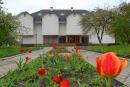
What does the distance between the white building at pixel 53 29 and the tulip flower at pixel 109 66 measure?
3232 inches

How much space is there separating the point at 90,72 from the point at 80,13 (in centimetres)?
7919

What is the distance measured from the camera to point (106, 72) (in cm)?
204

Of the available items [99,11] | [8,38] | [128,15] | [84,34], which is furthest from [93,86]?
[84,34]

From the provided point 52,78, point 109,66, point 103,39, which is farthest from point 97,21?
point 109,66

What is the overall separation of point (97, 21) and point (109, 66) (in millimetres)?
74930

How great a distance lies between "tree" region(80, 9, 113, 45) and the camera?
75.1 metres

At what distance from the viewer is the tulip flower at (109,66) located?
204 cm

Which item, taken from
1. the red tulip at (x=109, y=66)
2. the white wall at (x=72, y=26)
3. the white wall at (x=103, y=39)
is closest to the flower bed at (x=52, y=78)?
the red tulip at (x=109, y=66)

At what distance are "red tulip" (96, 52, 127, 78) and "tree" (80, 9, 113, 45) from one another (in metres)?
72.1

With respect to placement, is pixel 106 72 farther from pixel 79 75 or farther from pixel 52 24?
pixel 52 24

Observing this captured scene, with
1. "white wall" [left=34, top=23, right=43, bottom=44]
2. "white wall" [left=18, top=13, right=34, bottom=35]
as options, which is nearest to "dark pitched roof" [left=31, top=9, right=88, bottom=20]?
"white wall" [left=34, top=23, right=43, bottom=44]

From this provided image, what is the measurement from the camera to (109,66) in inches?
81.2

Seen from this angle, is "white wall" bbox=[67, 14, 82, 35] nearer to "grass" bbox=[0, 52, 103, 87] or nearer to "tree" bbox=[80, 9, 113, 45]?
"tree" bbox=[80, 9, 113, 45]

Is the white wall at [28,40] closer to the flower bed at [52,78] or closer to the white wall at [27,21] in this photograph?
the white wall at [27,21]
